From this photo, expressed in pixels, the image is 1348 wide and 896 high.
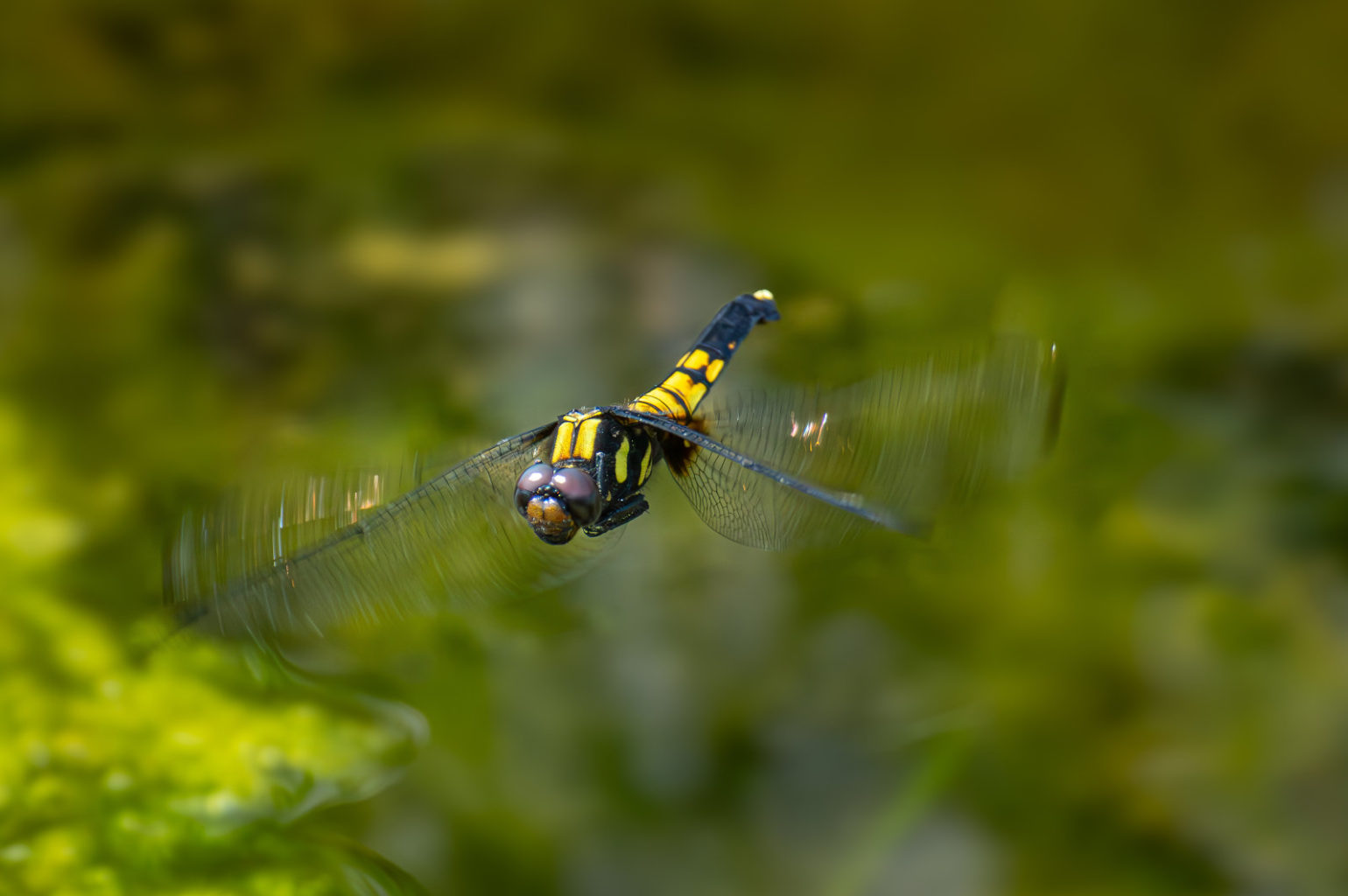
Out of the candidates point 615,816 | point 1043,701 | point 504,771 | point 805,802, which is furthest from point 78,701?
point 1043,701

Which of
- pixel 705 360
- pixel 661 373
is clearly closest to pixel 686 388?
pixel 705 360

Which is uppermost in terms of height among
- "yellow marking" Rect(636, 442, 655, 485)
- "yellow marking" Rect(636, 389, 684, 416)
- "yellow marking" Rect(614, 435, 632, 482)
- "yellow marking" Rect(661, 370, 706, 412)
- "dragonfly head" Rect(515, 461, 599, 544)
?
"yellow marking" Rect(661, 370, 706, 412)

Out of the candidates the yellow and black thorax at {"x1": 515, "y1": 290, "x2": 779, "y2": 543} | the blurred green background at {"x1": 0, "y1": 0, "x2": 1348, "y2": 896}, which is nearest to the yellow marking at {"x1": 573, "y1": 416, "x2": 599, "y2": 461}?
the yellow and black thorax at {"x1": 515, "y1": 290, "x2": 779, "y2": 543}

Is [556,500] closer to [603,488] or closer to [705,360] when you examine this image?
[603,488]

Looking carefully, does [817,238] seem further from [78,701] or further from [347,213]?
[78,701]

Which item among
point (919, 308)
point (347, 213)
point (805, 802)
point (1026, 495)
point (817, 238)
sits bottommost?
point (805, 802)

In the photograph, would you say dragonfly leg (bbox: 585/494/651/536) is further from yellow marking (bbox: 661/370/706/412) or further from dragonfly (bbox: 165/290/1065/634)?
yellow marking (bbox: 661/370/706/412)

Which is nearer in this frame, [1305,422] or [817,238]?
[1305,422]
